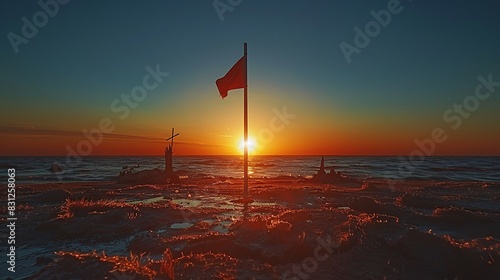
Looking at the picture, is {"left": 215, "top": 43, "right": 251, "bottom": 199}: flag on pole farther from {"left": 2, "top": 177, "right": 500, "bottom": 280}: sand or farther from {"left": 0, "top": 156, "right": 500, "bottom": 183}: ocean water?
{"left": 0, "top": 156, "right": 500, "bottom": 183}: ocean water

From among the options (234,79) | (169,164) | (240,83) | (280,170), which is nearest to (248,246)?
(240,83)

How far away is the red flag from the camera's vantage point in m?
13.3

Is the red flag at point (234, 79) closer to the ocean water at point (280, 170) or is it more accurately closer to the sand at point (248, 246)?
the sand at point (248, 246)

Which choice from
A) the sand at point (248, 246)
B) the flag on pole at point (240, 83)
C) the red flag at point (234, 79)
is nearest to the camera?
the sand at point (248, 246)

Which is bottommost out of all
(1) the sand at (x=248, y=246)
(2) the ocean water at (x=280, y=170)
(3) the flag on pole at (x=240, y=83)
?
(2) the ocean water at (x=280, y=170)

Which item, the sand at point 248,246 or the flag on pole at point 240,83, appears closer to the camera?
the sand at point 248,246

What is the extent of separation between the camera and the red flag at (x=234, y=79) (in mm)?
13287

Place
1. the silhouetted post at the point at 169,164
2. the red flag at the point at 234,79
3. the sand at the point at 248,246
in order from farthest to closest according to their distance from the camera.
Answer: the silhouetted post at the point at 169,164 < the red flag at the point at 234,79 < the sand at the point at 248,246

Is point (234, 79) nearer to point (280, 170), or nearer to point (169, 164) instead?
point (169, 164)

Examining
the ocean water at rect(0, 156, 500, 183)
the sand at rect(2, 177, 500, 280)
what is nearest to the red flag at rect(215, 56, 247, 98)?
the sand at rect(2, 177, 500, 280)

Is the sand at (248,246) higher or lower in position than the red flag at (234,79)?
lower

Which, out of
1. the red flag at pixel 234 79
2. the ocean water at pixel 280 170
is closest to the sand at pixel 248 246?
the red flag at pixel 234 79

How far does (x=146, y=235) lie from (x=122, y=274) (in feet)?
12.1

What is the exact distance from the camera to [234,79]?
13.7 meters
